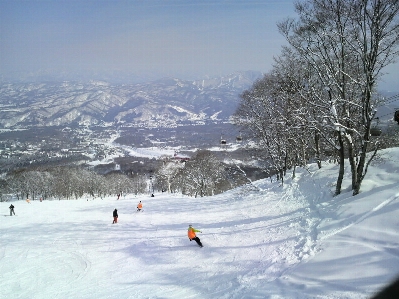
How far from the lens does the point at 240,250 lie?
11.9 meters

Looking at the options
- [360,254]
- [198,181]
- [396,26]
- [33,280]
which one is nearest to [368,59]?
[396,26]

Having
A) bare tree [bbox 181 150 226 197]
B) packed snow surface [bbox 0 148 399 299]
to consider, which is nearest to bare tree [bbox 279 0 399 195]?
packed snow surface [bbox 0 148 399 299]

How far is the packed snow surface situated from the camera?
25.0 feet

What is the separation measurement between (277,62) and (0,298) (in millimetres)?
19015

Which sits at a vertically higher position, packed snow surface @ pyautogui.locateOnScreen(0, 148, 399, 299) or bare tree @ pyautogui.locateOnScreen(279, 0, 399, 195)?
bare tree @ pyautogui.locateOnScreen(279, 0, 399, 195)

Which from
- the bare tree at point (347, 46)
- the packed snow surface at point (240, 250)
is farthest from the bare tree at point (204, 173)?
the bare tree at point (347, 46)

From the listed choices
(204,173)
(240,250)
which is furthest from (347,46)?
(204,173)

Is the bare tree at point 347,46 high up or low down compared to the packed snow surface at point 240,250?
up

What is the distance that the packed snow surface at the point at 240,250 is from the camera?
7.62m

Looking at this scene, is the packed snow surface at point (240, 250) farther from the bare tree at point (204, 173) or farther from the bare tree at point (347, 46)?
the bare tree at point (204, 173)

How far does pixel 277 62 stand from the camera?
18.4 metres

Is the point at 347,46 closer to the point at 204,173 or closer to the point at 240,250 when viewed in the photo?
the point at 240,250

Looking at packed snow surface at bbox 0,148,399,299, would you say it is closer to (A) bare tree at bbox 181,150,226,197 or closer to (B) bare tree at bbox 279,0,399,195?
(B) bare tree at bbox 279,0,399,195

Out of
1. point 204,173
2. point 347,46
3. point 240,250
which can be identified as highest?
point 347,46
